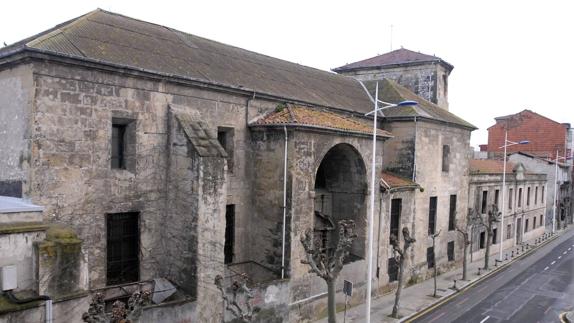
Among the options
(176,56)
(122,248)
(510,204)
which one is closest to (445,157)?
(510,204)

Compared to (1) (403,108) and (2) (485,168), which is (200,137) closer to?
(1) (403,108)

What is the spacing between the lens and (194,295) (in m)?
14.7

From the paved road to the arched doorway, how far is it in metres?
5.28

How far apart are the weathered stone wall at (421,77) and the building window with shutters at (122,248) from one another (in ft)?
84.5

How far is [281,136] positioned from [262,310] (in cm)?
681

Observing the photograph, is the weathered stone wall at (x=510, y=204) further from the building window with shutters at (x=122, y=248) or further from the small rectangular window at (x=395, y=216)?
the building window with shutters at (x=122, y=248)

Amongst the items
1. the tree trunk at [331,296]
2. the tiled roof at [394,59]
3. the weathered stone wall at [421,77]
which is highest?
the tiled roof at [394,59]

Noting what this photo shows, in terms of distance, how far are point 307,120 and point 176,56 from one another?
19.2 ft

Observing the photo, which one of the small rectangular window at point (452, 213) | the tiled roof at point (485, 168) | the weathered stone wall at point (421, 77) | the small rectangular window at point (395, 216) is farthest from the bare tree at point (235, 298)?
the tiled roof at point (485, 168)

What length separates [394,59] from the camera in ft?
119

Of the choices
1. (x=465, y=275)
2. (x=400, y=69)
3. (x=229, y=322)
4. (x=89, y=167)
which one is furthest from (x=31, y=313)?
(x=400, y=69)

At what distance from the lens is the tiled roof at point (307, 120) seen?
18.0 metres

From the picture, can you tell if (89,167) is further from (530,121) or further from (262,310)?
(530,121)

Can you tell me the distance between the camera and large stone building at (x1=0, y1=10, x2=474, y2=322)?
12656mm
